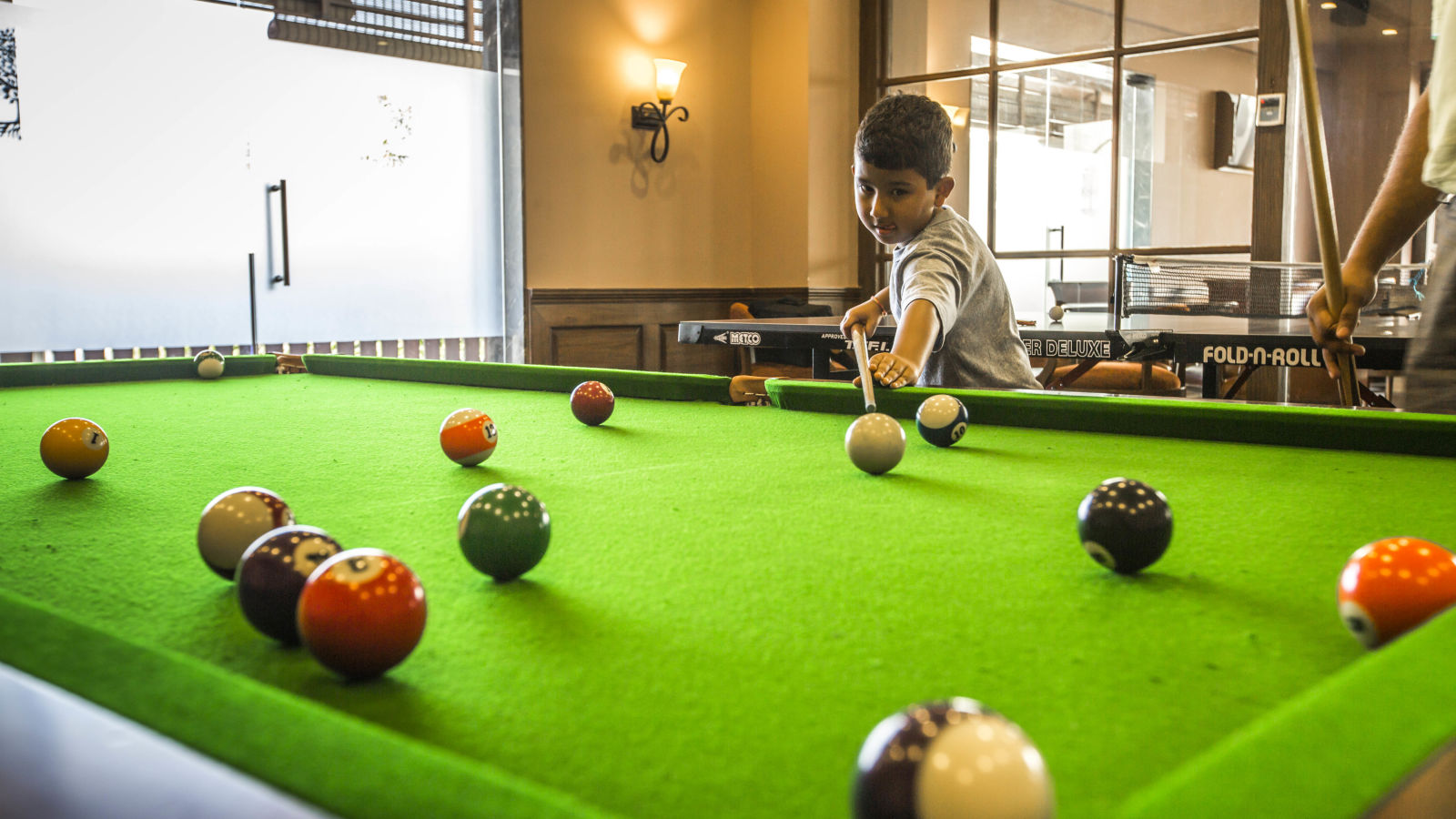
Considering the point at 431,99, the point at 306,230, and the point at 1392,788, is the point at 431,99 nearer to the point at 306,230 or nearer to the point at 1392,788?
the point at 306,230

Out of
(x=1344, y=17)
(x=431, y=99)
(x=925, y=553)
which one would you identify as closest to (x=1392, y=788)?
(x=925, y=553)

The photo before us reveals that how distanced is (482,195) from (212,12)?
1782 millimetres

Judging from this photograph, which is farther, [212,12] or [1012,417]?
[212,12]

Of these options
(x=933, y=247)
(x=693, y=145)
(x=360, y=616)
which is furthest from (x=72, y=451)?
(x=693, y=145)

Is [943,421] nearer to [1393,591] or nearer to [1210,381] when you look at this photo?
[1393,591]

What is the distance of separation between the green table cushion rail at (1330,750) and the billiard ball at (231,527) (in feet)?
3.03

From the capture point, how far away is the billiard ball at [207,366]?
12.4 ft

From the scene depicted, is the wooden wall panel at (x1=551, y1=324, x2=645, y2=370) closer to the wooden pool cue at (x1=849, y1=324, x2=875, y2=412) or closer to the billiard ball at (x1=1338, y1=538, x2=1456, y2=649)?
the wooden pool cue at (x1=849, y1=324, x2=875, y2=412)

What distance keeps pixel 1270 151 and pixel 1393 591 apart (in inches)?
233

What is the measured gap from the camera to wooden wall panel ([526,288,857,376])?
22.1 feet

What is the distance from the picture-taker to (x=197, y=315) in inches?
213

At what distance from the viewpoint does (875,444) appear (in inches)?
67.7

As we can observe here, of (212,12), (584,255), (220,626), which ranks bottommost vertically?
(220,626)

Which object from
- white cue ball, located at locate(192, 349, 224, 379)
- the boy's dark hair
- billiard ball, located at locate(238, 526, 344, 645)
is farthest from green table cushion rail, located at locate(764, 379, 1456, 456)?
white cue ball, located at locate(192, 349, 224, 379)
